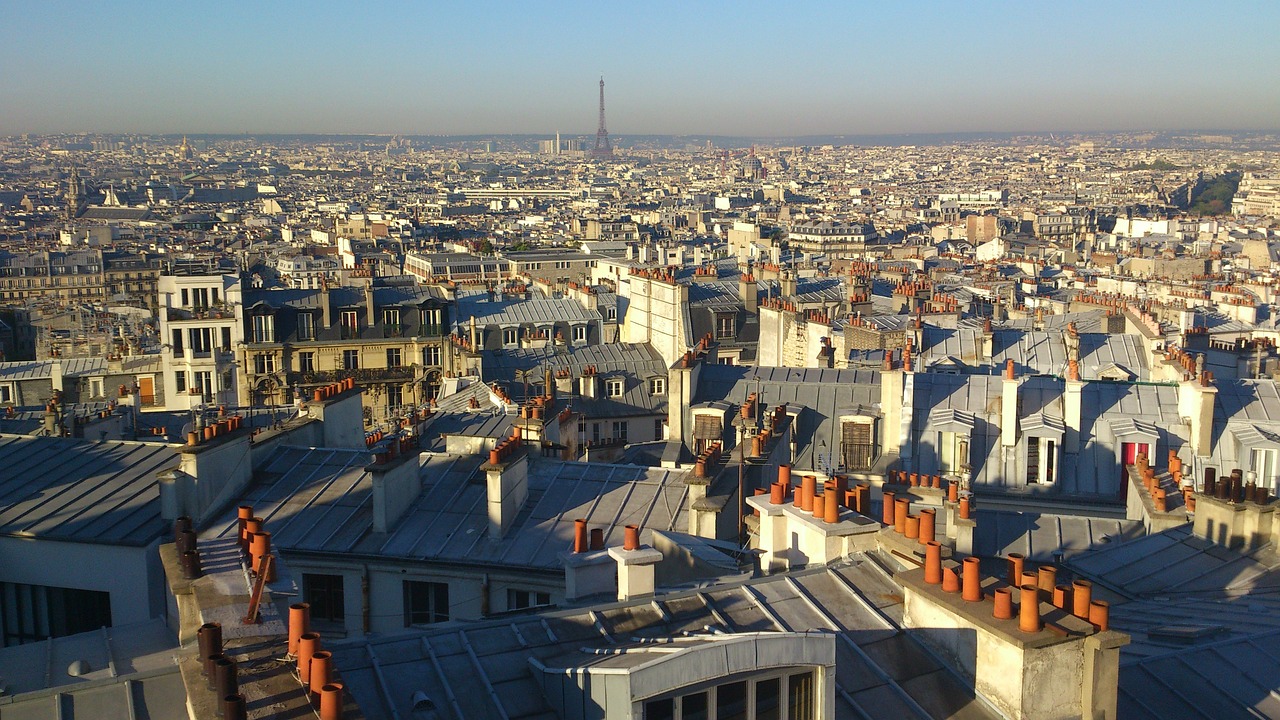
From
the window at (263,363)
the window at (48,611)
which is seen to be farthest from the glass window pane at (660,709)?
the window at (263,363)

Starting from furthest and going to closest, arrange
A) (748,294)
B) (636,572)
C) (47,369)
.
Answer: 1. (748,294)
2. (47,369)
3. (636,572)

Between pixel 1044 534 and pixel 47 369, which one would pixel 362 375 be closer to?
pixel 47 369

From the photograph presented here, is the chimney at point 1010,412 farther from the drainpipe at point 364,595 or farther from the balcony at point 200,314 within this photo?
the balcony at point 200,314

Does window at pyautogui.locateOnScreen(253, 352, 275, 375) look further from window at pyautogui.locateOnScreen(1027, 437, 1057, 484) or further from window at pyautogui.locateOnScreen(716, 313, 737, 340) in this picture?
window at pyautogui.locateOnScreen(1027, 437, 1057, 484)

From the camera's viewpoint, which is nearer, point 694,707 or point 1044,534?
point 694,707

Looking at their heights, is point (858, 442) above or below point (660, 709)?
below

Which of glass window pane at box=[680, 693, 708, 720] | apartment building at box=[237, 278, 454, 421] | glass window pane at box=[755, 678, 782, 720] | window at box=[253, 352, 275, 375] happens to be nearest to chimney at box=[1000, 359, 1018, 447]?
glass window pane at box=[755, 678, 782, 720]

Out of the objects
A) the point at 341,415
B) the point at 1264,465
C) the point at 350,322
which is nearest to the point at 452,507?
the point at 341,415
